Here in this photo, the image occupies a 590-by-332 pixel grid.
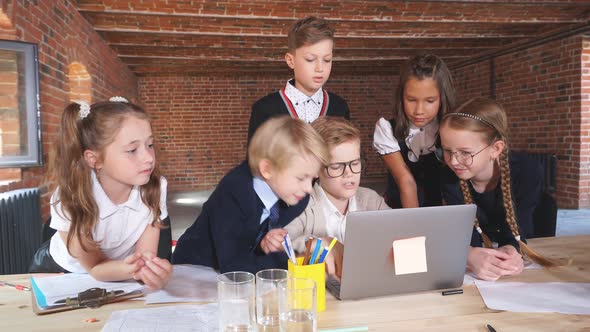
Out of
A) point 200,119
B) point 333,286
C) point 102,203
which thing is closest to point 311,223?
point 333,286

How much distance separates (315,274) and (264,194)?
0.48 m

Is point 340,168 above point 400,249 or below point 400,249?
above

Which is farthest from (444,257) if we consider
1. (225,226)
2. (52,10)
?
(52,10)

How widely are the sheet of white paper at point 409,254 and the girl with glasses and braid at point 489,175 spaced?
570 mm

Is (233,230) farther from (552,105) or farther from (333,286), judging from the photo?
(552,105)

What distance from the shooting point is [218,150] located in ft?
28.1

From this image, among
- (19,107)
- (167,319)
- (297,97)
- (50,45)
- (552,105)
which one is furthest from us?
(552,105)

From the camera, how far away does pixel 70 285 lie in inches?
46.0

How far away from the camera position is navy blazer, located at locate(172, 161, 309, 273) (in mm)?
1255

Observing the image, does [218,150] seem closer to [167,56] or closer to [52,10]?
[167,56]

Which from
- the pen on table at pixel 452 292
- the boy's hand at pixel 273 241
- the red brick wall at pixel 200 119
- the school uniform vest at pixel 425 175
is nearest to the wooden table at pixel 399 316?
the pen on table at pixel 452 292

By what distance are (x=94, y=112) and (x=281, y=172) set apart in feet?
2.28

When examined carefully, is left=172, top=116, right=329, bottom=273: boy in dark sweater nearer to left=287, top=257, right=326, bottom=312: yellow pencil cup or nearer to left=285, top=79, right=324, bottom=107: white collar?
left=287, top=257, right=326, bottom=312: yellow pencil cup

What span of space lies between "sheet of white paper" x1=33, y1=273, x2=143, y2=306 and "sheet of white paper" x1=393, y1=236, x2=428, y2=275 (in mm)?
662
